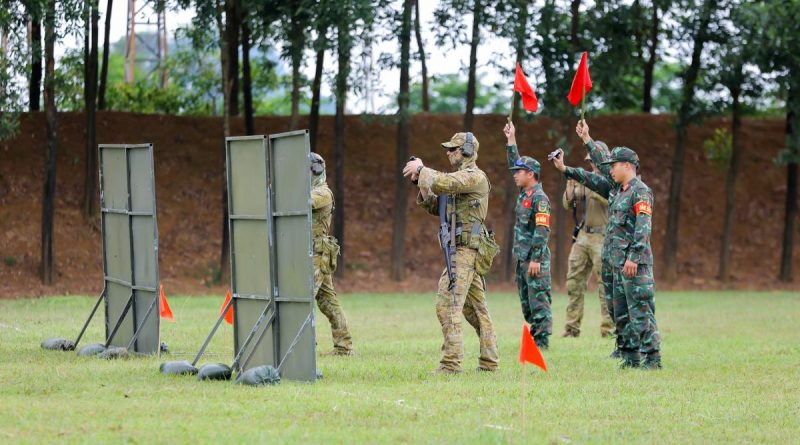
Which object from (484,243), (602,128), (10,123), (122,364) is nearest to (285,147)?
(484,243)

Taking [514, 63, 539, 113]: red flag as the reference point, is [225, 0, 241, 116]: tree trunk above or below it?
above

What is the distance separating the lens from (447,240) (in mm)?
12438

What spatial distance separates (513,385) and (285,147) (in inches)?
119

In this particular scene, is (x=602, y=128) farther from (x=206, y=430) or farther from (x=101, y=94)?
(x=206, y=430)

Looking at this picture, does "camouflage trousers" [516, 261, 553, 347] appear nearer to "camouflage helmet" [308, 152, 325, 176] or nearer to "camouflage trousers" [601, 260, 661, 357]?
"camouflage trousers" [601, 260, 661, 357]

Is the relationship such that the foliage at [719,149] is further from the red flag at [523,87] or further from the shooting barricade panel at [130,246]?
the shooting barricade panel at [130,246]

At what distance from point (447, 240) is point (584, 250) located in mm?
5778

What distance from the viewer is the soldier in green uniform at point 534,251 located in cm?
1571

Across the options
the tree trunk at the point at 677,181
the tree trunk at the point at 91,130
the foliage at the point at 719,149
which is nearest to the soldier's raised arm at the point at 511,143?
the tree trunk at the point at 91,130

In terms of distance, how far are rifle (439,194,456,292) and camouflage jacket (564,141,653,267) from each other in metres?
1.57

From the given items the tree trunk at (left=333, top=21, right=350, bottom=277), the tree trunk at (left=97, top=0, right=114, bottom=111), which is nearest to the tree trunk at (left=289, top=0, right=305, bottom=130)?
the tree trunk at (left=333, top=21, right=350, bottom=277)

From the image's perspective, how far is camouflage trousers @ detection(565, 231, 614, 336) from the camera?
1767cm

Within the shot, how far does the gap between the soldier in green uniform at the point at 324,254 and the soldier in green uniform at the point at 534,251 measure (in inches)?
96.0

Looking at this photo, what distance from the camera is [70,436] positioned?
870 centimetres
